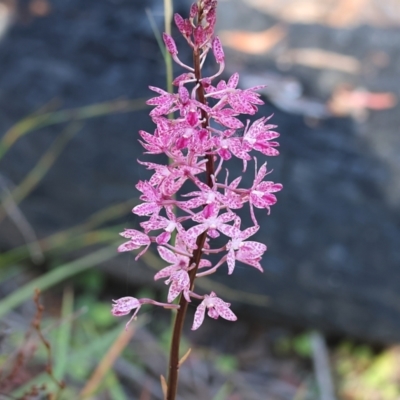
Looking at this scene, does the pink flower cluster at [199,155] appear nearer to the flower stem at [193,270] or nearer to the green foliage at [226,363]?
the flower stem at [193,270]

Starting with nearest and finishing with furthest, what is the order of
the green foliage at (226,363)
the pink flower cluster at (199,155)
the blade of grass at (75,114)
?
1. the pink flower cluster at (199,155)
2. the blade of grass at (75,114)
3. the green foliage at (226,363)

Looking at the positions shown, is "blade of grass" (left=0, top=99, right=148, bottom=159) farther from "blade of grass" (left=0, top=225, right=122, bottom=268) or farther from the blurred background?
"blade of grass" (left=0, top=225, right=122, bottom=268)

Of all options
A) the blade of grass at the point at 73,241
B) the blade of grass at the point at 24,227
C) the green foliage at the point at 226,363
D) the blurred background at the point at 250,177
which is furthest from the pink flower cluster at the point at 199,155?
the green foliage at the point at 226,363

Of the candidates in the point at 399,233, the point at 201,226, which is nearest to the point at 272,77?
the point at 399,233

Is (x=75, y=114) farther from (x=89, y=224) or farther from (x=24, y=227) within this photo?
(x=24, y=227)

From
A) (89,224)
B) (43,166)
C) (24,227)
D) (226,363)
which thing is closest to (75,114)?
(43,166)

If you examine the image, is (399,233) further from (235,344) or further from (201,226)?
(201,226)

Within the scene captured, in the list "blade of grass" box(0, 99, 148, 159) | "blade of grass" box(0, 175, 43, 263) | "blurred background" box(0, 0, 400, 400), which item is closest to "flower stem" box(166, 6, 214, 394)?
"blurred background" box(0, 0, 400, 400)
